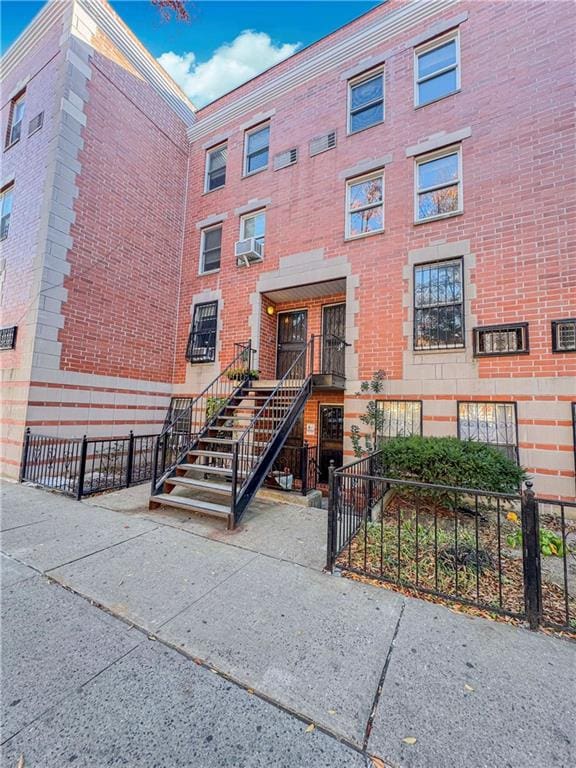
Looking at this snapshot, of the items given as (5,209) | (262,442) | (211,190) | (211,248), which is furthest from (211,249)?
(262,442)

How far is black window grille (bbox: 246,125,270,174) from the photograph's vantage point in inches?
400

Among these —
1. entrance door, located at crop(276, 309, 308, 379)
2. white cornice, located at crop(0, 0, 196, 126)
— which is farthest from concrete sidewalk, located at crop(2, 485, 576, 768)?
white cornice, located at crop(0, 0, 196, 126)

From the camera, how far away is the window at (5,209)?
30.2 ft

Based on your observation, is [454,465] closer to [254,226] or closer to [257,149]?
[254,226]

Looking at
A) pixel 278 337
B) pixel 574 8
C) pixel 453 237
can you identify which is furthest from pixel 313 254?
pixel 574 8

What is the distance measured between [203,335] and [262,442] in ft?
14.6

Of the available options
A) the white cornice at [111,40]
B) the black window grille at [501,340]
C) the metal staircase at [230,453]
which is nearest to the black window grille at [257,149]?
the white cornice at [111,40]

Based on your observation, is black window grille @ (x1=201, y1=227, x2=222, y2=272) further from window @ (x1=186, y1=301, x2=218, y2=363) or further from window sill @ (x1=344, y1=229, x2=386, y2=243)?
window sill @ (x1=344, y1=229, x2=386, y2=243)

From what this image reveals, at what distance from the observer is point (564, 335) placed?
19.4 ft

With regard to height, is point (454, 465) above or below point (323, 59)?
below

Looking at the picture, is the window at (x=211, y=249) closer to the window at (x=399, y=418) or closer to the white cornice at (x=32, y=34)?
the white cornice at (x=32, y=34)

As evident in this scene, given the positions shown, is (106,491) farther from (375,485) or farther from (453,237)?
(453,237)

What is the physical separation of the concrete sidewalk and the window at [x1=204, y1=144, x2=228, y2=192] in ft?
36.2

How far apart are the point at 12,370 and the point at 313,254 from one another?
7567 millimetres
